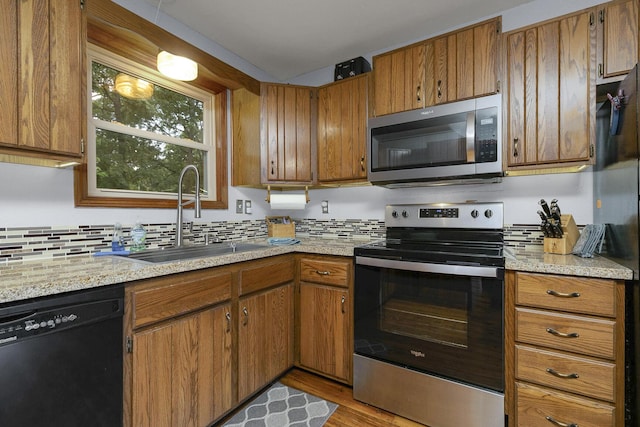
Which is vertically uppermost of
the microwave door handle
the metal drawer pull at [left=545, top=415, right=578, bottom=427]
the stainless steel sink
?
the microwave door handle

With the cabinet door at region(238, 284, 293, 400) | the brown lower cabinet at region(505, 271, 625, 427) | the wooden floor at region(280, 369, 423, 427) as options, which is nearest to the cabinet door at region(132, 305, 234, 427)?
the cabinet door at region(238, 284, 293, 400)

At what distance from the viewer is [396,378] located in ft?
5.63

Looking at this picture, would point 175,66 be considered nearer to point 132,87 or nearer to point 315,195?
point 132,87

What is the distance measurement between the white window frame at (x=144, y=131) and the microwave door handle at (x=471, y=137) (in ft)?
6.13

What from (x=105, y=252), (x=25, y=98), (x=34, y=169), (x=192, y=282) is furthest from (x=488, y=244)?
(x=34, y=169)

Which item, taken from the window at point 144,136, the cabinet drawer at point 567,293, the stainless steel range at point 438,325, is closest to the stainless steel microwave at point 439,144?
the stainless steel range at point 438,325

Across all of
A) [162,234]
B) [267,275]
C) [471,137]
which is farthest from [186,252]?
[471,137]

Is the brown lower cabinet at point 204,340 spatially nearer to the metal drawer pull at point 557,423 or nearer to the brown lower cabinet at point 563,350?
the brown lower cabinet at point 563,350

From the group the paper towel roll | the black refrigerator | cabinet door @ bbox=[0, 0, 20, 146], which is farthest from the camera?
the paper towel roll

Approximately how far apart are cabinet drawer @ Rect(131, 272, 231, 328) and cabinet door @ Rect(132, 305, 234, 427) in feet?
0.17

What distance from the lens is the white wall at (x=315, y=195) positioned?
143 centimetres

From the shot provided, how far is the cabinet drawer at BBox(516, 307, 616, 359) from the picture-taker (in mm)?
1257

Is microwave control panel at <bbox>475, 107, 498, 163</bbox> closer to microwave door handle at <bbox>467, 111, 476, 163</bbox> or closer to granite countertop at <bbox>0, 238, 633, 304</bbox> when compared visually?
microwave door handle at <bbox>467, 111, 476, 163</bbox>

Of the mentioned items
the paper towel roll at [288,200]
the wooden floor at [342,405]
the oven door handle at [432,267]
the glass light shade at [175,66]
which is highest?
A: the glass light shade at [175,66]
